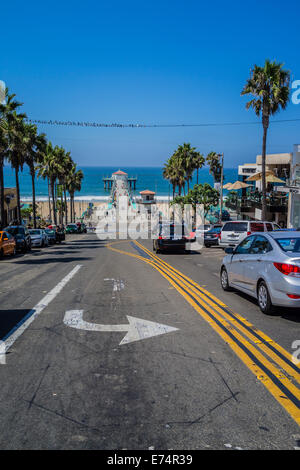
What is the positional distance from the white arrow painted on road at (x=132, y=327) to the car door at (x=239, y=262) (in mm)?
3074

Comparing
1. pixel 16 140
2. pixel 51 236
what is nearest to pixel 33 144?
pixel 16 140

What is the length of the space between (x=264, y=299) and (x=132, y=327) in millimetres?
2886

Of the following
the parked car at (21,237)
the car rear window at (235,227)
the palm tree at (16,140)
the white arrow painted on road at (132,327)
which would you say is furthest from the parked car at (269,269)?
the palm tree at (16,140)

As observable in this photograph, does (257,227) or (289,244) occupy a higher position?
(289,244)

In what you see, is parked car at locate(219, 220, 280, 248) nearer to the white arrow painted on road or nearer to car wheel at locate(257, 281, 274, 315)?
car wheel at locate(257, 281, 274, 315)

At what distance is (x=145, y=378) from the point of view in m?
5.16

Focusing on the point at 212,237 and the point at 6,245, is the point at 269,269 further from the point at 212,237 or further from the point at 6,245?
the point at 212,237

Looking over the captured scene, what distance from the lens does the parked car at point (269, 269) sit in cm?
785

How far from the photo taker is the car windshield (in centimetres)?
844

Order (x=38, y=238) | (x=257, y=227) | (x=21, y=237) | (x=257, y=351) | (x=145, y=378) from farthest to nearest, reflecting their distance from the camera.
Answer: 1. (x=38, y=238)
2. (x=21, y=237)
3. (x=257, y=227)
4. (x=257, y=351)
5. (x=145, y=378)

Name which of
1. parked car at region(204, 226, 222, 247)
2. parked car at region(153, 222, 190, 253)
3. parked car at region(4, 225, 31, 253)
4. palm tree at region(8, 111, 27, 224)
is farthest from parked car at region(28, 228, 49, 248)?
parked car at region(204, 226, 222, 247)

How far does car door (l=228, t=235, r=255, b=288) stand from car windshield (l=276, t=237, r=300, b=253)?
3.86ft

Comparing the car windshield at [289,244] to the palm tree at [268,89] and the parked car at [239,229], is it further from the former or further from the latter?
the palm tree at [268,89]

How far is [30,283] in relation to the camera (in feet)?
42.4
